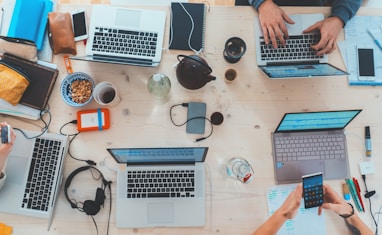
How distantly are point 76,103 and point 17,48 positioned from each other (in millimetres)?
314

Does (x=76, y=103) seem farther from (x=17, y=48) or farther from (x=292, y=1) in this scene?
(x=292, y=1)

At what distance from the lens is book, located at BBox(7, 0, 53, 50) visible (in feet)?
3.62

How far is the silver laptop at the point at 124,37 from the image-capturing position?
1148mm

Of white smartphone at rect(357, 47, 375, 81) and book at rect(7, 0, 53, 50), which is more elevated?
book at rect(7, 0, 53, 50)

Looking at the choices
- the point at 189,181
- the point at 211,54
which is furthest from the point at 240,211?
the point at 211,54

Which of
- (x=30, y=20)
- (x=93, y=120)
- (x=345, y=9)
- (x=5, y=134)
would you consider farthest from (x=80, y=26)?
(x=345, y=9)

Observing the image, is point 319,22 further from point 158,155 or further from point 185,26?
point 158,155

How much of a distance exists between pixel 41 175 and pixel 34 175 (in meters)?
0.03

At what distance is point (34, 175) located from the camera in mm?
1093

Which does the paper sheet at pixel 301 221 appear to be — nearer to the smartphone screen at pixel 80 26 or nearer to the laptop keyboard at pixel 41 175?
the laptop keyboard at pixel 41 175

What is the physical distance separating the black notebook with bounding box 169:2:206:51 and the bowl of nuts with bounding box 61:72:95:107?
0.37 meters

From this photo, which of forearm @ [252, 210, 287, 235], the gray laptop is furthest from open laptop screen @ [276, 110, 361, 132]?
forearm @ [252, 210, 287, 235]

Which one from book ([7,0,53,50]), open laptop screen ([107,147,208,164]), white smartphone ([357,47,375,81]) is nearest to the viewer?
open laptop screen ([107,147,208,164])

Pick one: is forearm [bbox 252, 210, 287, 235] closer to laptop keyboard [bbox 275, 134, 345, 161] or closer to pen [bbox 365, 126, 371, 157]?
laptop keyboard [bbox 275, 134, 345, 161]
